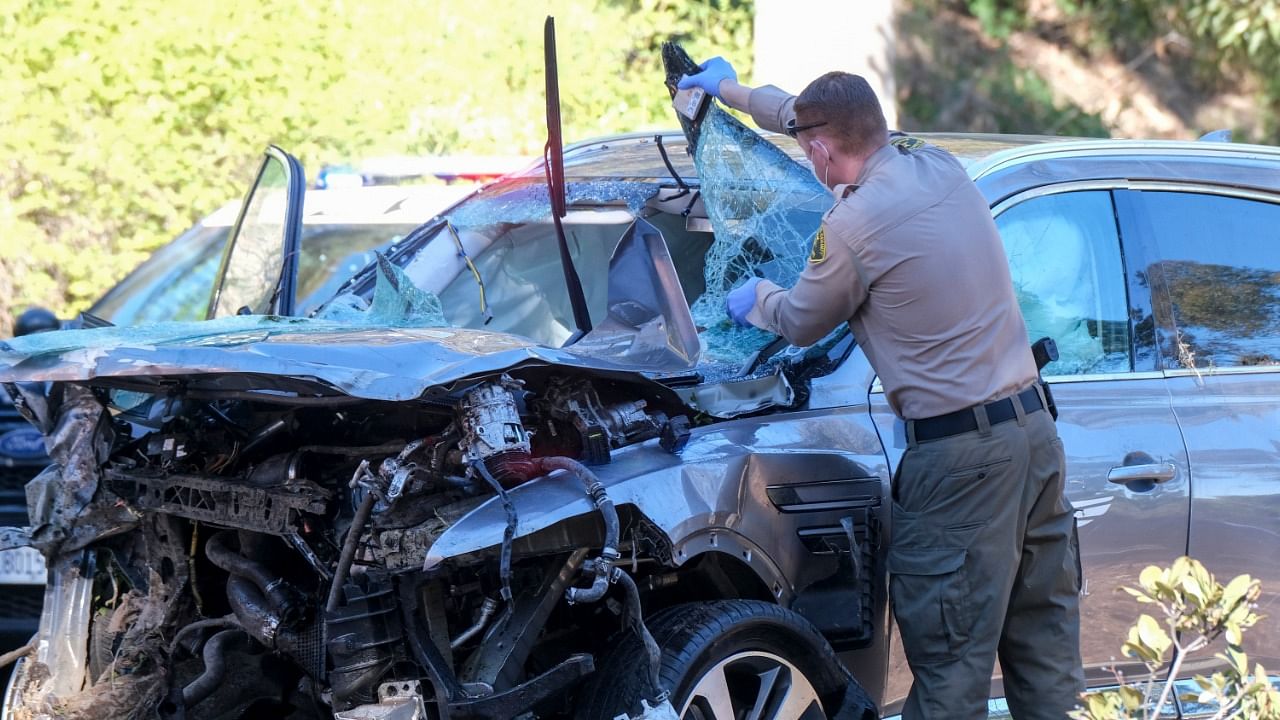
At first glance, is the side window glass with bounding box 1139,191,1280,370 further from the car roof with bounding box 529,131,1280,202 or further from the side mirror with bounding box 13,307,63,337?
the side mirror with bounding box 13,307,63,337

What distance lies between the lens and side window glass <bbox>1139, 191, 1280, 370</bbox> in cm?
387

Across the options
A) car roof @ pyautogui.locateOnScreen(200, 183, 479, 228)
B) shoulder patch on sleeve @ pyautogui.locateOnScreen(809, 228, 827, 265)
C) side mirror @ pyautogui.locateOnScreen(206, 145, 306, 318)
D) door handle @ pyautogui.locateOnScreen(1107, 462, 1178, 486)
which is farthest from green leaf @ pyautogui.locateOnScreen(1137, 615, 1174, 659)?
car roof @ pyautogui.locateOnScreen(200, 183, 479, 228)

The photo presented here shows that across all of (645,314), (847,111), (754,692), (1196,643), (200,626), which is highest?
(847,111)

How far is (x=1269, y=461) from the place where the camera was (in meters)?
3.76

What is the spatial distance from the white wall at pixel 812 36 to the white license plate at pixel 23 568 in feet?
19.3

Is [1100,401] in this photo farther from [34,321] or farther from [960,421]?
[34,321]

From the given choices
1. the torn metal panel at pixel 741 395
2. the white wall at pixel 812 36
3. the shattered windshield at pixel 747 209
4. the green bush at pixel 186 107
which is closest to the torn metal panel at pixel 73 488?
the torn metal panel at pixel 741 395

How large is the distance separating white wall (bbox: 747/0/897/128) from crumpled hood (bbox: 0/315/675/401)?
6.19 m

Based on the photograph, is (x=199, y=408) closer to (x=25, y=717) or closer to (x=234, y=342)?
(x=234, y=342)

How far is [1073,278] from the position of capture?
12.5 ft

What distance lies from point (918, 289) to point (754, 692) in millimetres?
1051

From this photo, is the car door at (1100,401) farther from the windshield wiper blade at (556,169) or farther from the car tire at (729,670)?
the windshield wiper blade at (556,169)

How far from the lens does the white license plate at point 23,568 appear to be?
452 cm

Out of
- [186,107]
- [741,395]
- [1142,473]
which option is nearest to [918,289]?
[741,395]
